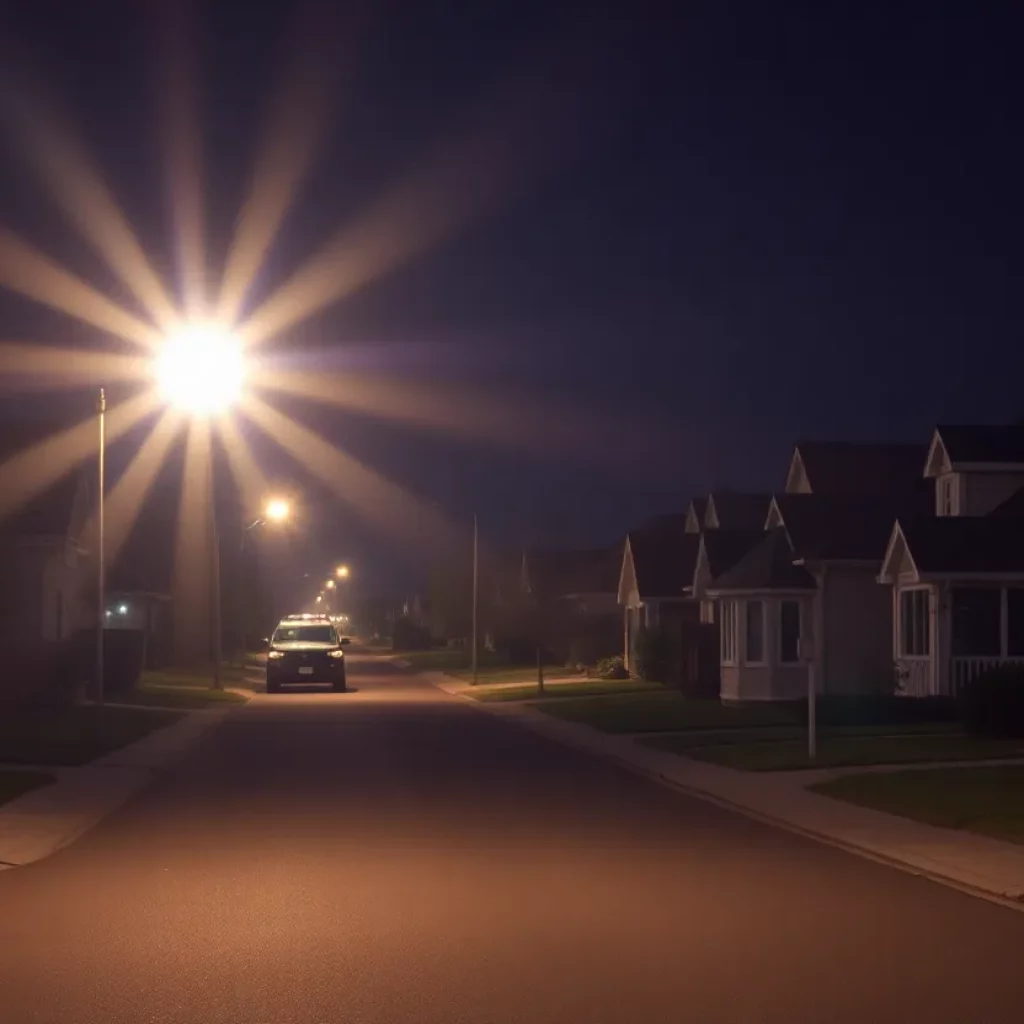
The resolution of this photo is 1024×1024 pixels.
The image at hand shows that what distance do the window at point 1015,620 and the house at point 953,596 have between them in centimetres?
2

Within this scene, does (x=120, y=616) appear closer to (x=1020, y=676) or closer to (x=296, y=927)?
(x=1020, y=676)

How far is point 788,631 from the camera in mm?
40344

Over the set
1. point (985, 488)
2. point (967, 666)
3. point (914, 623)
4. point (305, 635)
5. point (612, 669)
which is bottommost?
point (612, 669)

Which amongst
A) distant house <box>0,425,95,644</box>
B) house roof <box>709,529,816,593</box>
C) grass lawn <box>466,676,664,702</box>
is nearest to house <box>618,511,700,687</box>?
grass lawn <box>466,676,664,702</box>

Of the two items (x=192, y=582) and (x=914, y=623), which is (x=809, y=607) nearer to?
(x=914, y=623)

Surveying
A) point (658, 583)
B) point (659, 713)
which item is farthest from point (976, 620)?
point (658, 583)

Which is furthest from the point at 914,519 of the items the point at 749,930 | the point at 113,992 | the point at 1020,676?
the point at 113,992

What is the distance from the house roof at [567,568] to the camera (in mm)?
77312

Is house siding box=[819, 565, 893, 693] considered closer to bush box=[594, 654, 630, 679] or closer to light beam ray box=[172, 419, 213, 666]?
bush box=[594, 654, 630, 679]

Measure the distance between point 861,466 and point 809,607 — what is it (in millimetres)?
12227

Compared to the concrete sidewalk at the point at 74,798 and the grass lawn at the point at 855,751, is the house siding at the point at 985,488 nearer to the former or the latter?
the grass lawn at the point at 855,751

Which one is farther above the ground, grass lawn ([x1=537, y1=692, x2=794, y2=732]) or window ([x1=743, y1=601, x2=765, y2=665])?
window ([x1=743, y1=601, x2=765, y2=665])

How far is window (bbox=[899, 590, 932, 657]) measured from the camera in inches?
1451

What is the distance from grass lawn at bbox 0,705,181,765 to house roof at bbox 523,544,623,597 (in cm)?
3981
